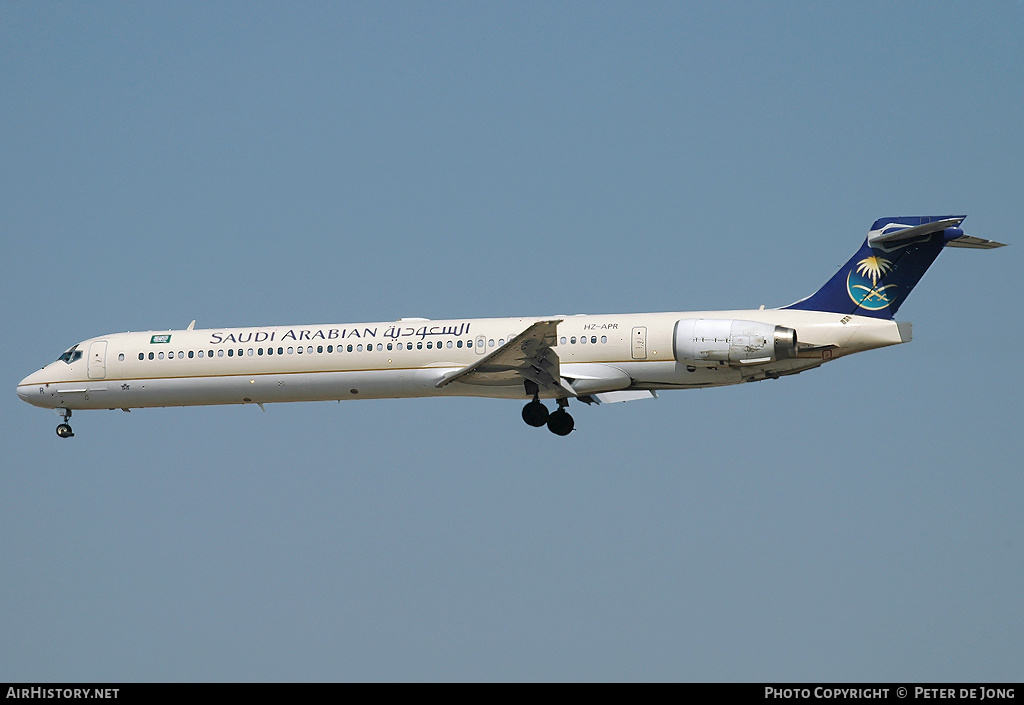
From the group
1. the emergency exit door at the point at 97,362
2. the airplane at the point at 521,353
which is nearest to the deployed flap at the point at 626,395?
the airplane at the point at 521,353

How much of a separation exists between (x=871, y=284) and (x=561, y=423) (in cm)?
809

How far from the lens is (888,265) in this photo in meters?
28.9

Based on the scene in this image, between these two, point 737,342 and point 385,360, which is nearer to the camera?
point 737,342

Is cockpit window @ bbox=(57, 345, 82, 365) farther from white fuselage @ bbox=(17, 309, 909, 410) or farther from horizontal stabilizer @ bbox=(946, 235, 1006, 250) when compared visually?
horizontal stabilizer @ bbox=(946, 235, 1006, 250)

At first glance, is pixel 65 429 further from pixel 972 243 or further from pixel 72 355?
pixel 972 243

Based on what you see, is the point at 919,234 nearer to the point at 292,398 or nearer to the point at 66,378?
the point at 292,398

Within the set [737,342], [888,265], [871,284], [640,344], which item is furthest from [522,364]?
[888,265]

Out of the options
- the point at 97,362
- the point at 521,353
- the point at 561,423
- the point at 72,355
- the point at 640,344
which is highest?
the point at 72,355
